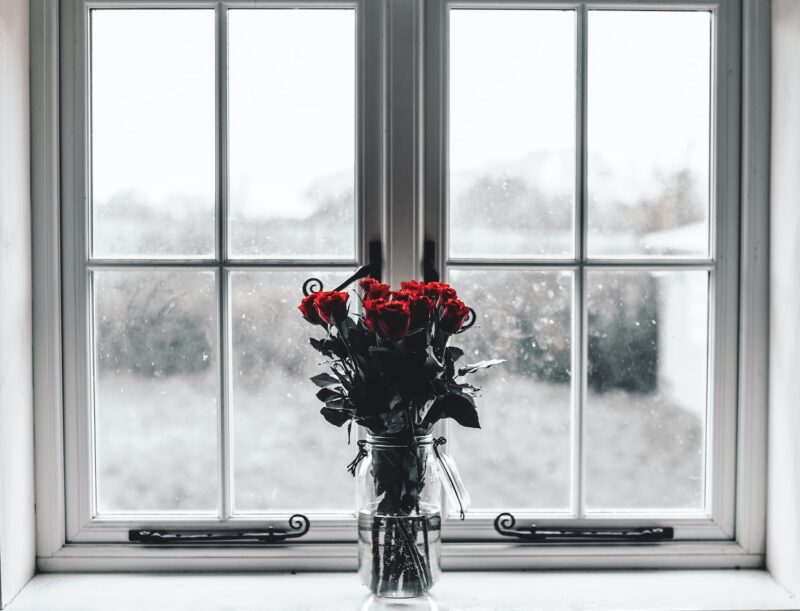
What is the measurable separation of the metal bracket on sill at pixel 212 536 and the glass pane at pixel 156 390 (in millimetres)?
48

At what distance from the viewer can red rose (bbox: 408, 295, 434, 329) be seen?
3.81ft

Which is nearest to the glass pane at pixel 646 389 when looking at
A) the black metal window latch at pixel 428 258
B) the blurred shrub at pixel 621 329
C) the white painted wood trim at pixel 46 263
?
the blurred shrub at pixel 621 329

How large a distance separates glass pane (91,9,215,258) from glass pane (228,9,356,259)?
59 millimetres

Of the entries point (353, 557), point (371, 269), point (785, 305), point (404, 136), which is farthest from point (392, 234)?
point (785, 305)

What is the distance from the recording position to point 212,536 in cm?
142

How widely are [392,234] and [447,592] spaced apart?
2.11 feet

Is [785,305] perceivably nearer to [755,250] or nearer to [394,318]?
[755,250]

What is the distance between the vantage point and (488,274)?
1454mm

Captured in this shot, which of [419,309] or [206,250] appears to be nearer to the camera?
[419,309]

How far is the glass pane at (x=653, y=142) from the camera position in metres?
1.45

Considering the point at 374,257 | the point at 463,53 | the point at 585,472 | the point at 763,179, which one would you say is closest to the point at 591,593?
the point at 585,472

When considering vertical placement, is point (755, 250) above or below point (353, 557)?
above

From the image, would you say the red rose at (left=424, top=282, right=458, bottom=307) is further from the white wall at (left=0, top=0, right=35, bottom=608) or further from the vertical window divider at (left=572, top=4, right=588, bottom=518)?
the white wall at (left=0, top=0, right=35, bottom=608)

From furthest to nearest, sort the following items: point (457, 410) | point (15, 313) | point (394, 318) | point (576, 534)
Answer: point (576, 534)
point (15, 313)
point (457, 410)
point (394, 318)
